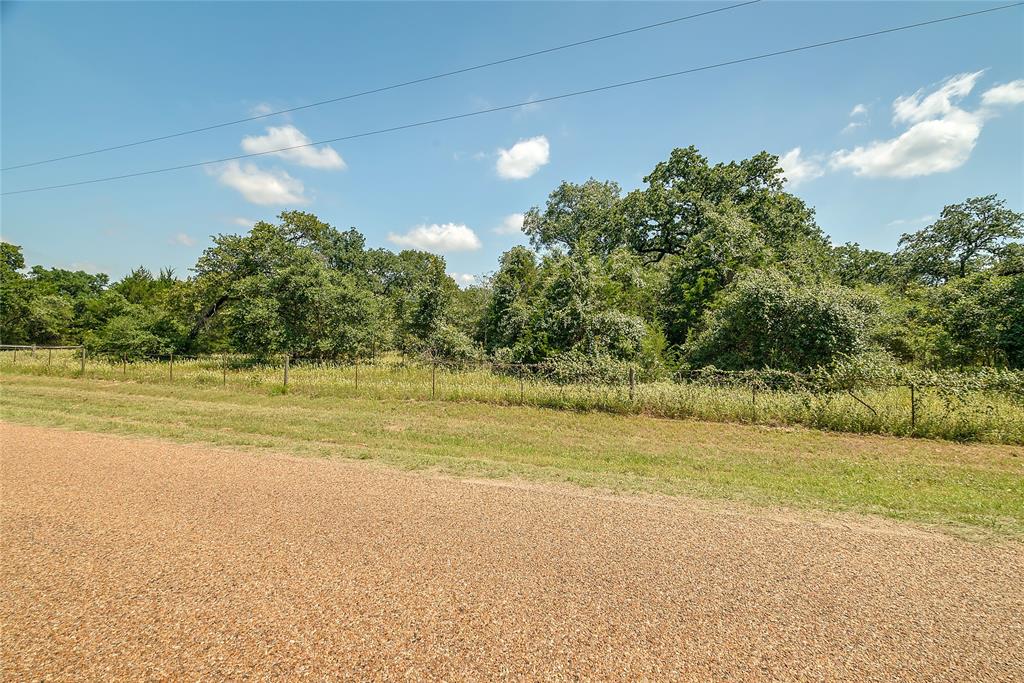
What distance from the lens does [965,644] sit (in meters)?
2.73

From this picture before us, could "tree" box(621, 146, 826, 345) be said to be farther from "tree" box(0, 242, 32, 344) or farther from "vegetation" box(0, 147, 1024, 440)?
"tree" box(0, 242, 32, 344)

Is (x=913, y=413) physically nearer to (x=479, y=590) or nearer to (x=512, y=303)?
(x=479, y=590)

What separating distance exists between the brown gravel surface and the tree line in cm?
961

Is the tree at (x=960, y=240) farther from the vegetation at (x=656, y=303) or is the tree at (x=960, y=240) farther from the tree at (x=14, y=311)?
the tree at (x=14, y=311)

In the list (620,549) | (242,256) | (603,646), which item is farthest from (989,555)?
(242,256)

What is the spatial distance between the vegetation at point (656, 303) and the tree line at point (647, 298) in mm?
78

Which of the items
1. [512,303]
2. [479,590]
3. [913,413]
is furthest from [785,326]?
[479,590]

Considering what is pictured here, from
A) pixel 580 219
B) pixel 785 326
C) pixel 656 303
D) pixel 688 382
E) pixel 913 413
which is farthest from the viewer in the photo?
pixel 580 219

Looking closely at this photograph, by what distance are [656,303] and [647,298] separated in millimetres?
512

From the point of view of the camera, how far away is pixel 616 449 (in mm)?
8109

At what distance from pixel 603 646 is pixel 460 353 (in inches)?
661

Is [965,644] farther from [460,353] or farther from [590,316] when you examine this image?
[460,353]

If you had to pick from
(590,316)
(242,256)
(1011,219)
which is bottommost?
(590,316)

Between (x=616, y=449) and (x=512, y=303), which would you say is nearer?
(x=616, y=449)
